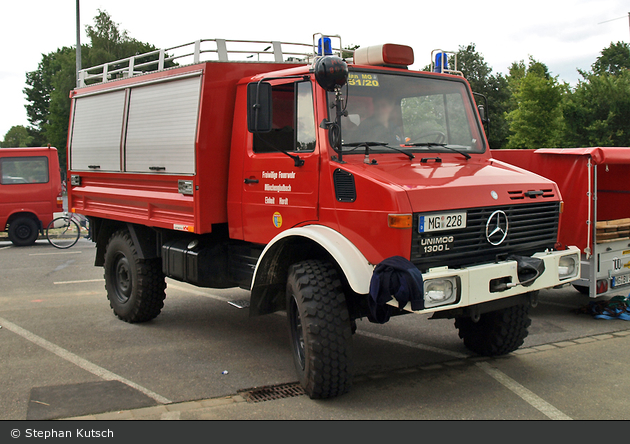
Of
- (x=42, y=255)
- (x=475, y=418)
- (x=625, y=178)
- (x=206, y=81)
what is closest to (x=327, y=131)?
(x=206, y=81)

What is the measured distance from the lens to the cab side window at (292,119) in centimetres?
500

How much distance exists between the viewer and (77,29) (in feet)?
71.0

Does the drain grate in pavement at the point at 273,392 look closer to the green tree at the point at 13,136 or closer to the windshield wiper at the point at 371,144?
the windshield wiper at the point at 371,144

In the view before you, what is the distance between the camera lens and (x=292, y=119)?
5156 mm

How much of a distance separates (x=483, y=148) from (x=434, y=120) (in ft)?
1.89

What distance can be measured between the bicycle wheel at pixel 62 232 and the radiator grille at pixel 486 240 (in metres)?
13.2

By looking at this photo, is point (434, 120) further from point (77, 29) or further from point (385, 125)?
point (77, 29)

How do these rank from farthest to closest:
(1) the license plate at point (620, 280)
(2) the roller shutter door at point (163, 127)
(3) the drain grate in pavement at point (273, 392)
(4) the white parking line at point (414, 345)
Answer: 1. (1) the license plate at point (620, 280)
2. (2) the roller shutter door at point (163, 127)
3. (4) the white parking line at point (414, 345)
4. (3) the drain grate in pavement at point (273, 392)

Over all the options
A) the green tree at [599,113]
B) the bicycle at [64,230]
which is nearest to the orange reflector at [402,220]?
the bicycle at [64,230]

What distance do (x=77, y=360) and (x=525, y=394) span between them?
4.03m

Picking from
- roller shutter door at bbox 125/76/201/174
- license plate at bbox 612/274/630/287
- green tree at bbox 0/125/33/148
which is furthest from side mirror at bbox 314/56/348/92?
green tree at bbox 0/125/33/148

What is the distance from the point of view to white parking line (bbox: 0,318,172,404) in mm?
4871

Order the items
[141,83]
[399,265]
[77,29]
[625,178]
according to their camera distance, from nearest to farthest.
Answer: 1. [399,265]
2. [141,83]
3. [625,178]
4. [77,29]

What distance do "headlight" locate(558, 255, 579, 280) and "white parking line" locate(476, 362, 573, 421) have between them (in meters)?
0.95
